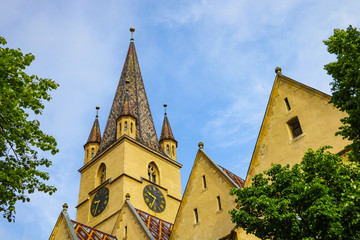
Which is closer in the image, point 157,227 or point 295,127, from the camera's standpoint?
point 295,127

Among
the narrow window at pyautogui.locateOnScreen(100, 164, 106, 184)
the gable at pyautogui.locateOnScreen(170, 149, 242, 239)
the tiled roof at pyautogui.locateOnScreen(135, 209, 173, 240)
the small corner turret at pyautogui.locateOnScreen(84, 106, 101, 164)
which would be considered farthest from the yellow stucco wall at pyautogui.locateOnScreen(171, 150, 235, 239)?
the small corner turret at pyautogui.locateOnScreen(84, 106, 101, 164)

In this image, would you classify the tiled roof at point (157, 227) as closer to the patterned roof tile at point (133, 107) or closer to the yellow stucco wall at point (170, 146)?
the patterned roof tile at point (133, 107)

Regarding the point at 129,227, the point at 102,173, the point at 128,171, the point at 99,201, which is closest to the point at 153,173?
the point at 128,171

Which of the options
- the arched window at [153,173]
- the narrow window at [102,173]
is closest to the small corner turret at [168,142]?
the arched window at [153,173]

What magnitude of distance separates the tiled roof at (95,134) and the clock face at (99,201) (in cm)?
797

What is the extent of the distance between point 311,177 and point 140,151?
2409 centimetres

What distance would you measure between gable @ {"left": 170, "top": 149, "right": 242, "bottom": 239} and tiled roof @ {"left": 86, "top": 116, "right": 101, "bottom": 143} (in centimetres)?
2123

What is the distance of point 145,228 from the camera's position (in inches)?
835

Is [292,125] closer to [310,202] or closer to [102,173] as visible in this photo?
[310,202]

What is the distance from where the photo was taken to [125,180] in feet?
95.9

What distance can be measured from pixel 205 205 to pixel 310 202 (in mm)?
8797

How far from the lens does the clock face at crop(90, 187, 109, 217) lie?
2994cm

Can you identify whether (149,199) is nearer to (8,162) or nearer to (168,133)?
(168,133)

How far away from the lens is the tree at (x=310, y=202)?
8.49 meters
